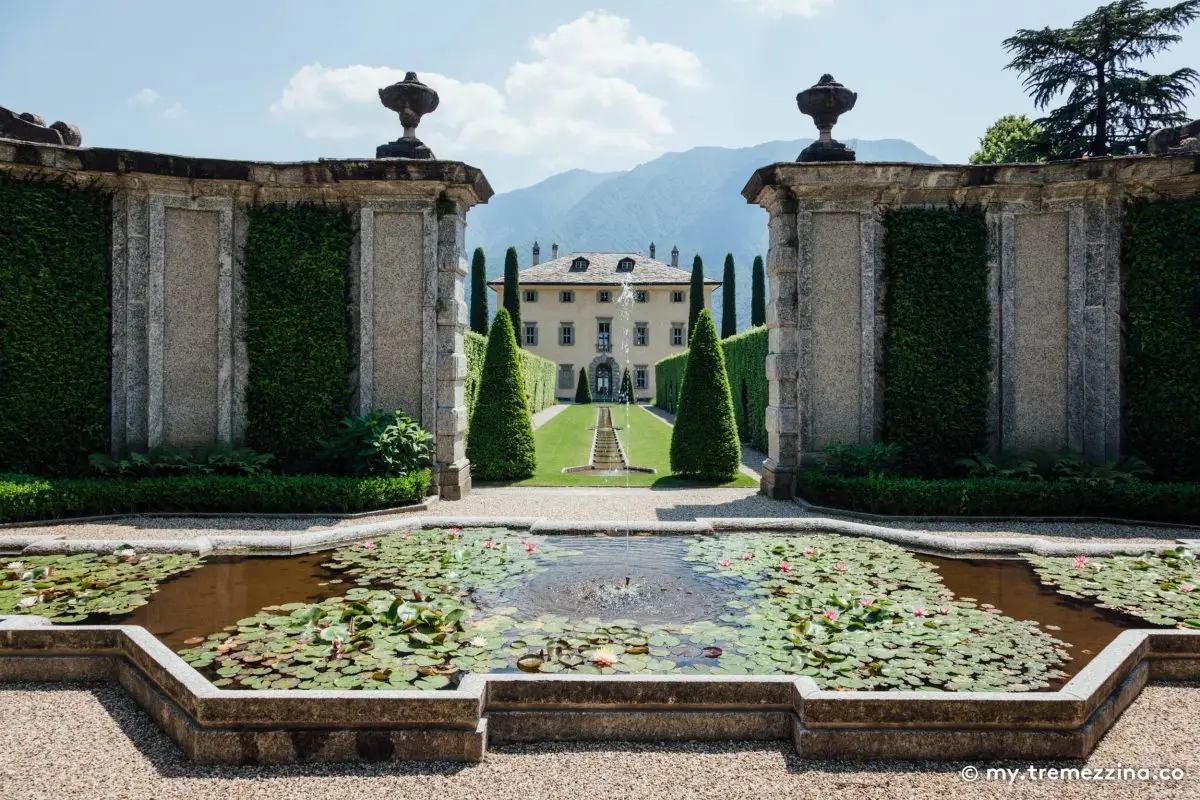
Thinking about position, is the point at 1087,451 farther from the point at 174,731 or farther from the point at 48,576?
the point at 48,576

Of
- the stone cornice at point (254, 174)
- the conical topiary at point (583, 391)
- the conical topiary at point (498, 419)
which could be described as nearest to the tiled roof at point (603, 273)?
the conical topiary at point (583, 391)

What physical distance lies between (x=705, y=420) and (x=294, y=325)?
24.1 feet

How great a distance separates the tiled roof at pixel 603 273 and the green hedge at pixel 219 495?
4289cm

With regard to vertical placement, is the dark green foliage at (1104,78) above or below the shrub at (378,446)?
above

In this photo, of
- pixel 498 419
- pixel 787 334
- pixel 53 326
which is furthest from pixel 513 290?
pixel 787 334

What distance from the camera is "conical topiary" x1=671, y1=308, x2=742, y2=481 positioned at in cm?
1337

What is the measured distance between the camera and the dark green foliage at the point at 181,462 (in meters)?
10.1

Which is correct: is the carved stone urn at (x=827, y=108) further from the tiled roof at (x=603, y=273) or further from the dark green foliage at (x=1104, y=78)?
the tiled roof at (x=603, y=273)

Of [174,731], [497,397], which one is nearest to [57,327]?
[497,397]

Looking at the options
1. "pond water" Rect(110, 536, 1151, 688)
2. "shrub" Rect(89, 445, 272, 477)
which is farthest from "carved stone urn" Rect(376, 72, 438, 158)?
"pond water" Rect(110, 536, 1151, 688)

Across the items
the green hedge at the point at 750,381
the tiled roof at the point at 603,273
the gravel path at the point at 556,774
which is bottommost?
the gravel path at the point at 556,774

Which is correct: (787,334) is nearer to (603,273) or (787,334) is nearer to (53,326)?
(53,326)

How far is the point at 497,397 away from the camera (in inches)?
525

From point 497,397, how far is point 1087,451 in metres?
9.62
